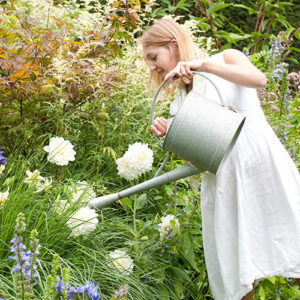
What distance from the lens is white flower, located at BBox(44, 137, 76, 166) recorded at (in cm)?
238

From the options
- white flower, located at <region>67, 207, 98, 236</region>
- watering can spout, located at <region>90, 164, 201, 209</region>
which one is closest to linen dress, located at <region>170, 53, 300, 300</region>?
watering can spout, located at <region>90, 164, 201, 209</region>

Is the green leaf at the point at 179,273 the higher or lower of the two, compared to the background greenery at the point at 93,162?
lower

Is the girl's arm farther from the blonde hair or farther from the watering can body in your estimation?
the blonde hair

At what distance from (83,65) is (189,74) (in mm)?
1046

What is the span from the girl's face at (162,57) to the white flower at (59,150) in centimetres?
60

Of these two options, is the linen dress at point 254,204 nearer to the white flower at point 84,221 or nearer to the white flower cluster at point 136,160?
the white flower cluster at point 136,160

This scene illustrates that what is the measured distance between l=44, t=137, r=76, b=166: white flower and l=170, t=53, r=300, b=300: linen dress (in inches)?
28.2

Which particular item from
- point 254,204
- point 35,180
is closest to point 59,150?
point 35,180

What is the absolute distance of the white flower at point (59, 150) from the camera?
238 cm

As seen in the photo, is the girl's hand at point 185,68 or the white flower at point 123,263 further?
the white flower at point 123,263

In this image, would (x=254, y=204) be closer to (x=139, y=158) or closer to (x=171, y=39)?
(x=139, y=158)

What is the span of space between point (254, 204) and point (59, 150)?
1.00 metres

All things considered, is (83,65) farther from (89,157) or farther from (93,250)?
(93,250)

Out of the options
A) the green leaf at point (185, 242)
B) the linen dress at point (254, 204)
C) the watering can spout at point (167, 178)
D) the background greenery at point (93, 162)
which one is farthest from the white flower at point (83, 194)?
the linen dress at point (254, 204)
